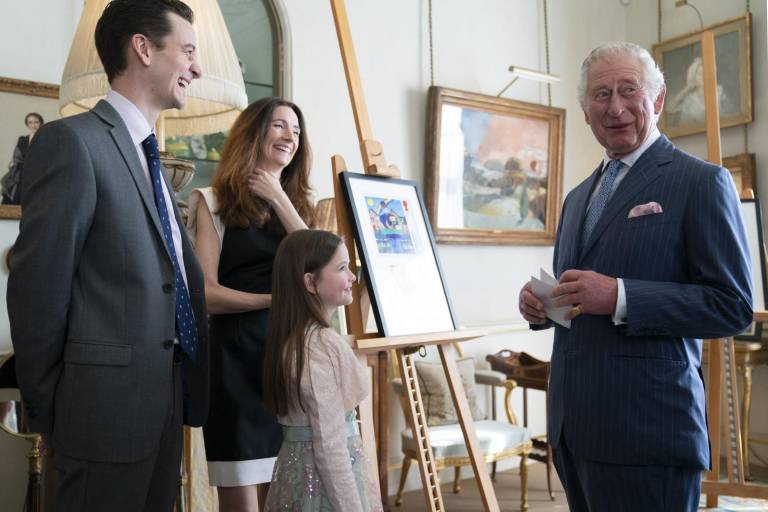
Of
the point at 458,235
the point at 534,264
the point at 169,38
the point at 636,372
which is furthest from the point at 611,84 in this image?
the point at 534,264

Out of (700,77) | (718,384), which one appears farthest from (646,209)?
(700,77)

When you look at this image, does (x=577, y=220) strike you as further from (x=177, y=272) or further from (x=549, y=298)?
(x=177, y=272)

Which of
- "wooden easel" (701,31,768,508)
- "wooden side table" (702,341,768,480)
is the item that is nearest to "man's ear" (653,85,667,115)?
"wooden easel" (701,31,768,508)

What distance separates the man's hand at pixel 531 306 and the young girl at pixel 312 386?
0.49 metres

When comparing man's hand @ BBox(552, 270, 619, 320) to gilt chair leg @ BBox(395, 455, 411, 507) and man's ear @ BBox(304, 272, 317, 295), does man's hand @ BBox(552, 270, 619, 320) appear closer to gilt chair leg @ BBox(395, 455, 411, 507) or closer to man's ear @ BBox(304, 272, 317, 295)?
man's ear @ BBox(304, 272, 317, 295)

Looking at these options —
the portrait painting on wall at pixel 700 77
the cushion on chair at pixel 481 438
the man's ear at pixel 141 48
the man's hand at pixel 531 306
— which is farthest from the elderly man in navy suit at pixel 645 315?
the portrait painting on wall at pixel 700 77

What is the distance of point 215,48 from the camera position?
2.80m

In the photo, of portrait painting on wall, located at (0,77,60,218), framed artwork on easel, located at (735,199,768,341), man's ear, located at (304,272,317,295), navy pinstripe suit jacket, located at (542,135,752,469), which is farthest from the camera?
framed artwork on easel, located at (735,199,768,341)

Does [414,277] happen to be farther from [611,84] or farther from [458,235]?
[458,235]

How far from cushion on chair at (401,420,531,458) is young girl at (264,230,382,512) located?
1.96 metres

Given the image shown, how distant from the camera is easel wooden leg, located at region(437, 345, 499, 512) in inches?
106

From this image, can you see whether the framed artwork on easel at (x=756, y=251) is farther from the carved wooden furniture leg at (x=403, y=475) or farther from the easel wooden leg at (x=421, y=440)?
the easel wooden leg at (x=421, y=440)

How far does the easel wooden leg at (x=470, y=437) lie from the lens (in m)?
2.70

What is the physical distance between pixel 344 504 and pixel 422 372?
2624 millimetres
